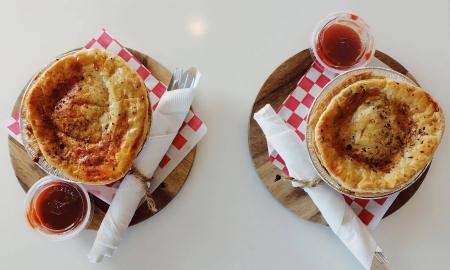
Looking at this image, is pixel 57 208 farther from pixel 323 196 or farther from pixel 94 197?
pixel 323 196

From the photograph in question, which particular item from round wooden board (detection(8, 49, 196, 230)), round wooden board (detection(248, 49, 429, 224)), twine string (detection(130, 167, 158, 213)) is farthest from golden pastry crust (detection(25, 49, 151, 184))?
round wooden board (detection(248, 49, 429, 224))

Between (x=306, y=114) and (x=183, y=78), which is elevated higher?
(x=183, y=78)

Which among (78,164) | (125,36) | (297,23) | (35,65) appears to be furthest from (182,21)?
(78,164)

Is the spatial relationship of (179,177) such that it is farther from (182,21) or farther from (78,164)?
(182,21)

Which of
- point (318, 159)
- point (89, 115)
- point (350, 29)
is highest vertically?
point (89, 115)

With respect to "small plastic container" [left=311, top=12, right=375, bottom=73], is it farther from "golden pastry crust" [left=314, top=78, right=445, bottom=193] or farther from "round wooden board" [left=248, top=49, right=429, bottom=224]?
"golden pastry crust" [left=314, top=78, right=445, bottom=193]

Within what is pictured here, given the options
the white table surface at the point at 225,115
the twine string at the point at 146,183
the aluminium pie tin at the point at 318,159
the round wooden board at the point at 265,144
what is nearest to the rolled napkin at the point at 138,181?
the twine string at the point at 146,183

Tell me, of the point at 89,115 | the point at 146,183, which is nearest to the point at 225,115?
the point at 146,183
